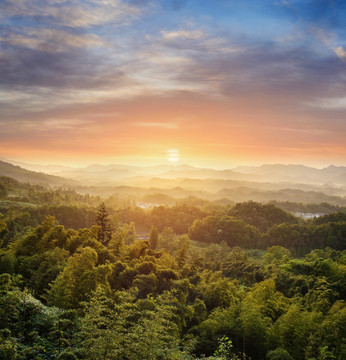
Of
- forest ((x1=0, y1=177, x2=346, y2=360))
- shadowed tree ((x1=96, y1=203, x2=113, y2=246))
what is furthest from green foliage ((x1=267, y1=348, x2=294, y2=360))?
shadowed tree ((x1=96, y1=203, x2=113, y2=246))

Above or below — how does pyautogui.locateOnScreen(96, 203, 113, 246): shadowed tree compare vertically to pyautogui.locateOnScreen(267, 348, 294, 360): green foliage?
above

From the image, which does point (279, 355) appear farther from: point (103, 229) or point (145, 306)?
point (103, 229)

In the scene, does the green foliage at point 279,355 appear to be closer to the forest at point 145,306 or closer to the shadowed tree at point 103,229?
the forest at point 145,306

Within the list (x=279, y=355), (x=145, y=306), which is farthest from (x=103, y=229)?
(x=279, y=355)

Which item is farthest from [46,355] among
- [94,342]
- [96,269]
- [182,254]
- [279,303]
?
[182,254]

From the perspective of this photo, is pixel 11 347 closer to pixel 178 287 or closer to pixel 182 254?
pixel 178 287

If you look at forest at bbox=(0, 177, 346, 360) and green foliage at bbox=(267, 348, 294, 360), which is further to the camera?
green foliage at bbox=(267, 348, 294, 360)

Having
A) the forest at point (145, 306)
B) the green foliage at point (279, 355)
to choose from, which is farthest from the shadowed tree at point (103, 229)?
the green foliage at point (279, 355)

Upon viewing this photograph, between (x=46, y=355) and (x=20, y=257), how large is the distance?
50.1 ft

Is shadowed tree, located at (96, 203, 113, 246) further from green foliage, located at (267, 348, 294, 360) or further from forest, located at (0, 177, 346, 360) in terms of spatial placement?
green foliage, located at (267, 348, 294, 360)

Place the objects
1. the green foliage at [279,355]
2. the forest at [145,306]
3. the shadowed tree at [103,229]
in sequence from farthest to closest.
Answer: the shadowed tree at [103,229] → the green foliage at [279,355] → the forest at [145,306]

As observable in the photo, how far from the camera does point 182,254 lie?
1153 inches

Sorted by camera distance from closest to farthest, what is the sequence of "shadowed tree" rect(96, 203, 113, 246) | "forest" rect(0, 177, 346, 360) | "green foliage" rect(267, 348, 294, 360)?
"forest" rect(0, 177, 346, 360) < "green foliage" rect(267, 348, 294, 360) < "shadowed tree" rect(96, 203, 113, 246)

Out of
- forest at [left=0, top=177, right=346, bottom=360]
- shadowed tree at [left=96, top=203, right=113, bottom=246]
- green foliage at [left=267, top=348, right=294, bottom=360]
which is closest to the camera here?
forest at [left=0, top=177, right=346, bottom=360]
